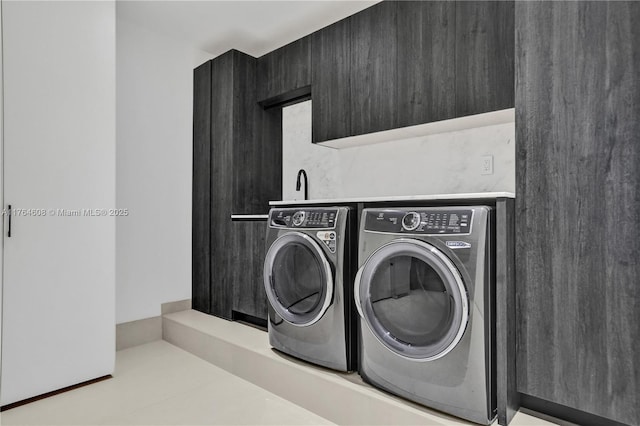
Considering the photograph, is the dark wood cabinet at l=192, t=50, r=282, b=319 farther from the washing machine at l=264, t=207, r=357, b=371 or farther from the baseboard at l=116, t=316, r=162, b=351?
the washing machine at l=264, t=207, r=357, b=371

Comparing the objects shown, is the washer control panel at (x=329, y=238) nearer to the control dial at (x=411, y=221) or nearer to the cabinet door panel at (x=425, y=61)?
the control dial at (x=411, y=221)

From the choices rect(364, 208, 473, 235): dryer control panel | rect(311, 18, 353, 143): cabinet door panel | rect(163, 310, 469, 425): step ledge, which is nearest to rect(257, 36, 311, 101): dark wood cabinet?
rect(311, 18, 353, 143): cabinet door panel

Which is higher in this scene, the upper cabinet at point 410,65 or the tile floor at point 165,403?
the upper cabinet at point 410,65

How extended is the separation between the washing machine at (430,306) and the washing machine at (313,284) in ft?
0.45

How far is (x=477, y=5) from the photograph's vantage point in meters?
1.95

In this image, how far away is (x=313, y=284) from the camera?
6.90 feet

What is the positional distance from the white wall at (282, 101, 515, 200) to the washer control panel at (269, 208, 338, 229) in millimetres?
766

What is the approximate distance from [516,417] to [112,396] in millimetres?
2051

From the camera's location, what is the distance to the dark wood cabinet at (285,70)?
9.29 feet

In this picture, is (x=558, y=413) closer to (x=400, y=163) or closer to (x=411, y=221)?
(x=411, y=221)

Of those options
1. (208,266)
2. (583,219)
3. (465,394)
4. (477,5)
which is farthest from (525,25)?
(208,266)

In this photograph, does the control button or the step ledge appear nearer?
the step ledge

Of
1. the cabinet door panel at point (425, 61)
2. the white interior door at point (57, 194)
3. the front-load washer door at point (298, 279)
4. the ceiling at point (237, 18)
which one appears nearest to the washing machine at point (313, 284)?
the front-load washer door at point (298, 279)

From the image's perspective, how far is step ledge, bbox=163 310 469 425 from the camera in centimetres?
168
